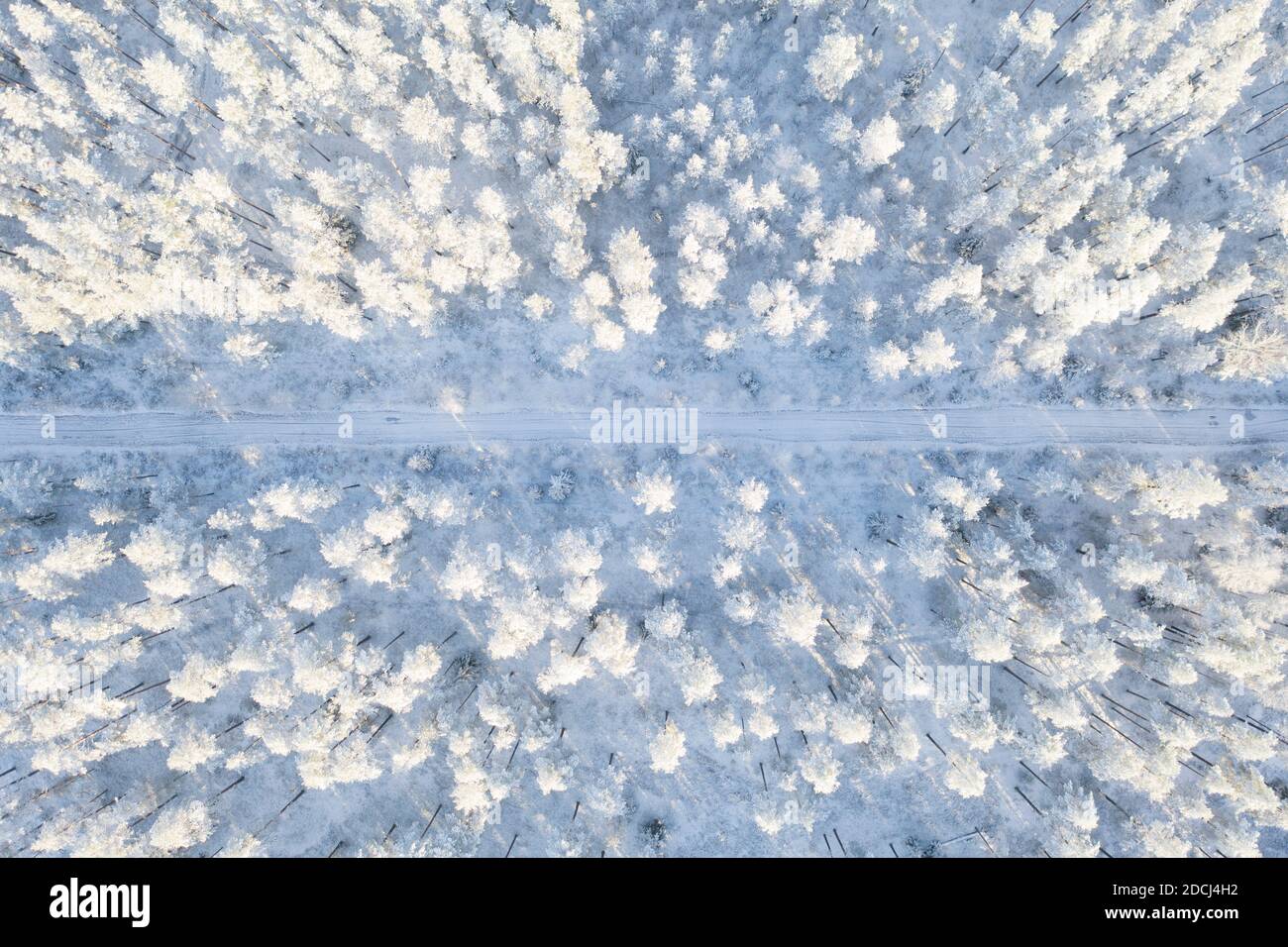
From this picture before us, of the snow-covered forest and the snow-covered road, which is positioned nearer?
the snow-covered forest

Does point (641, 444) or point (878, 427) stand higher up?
point (878, 427)

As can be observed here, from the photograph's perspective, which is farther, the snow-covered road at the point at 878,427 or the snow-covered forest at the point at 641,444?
the snow-covered road at the point at 878,427

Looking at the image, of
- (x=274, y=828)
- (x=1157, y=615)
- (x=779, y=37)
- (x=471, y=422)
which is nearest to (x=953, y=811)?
(x=1157, y=615)

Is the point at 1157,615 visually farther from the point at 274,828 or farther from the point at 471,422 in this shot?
the point at 274,828
